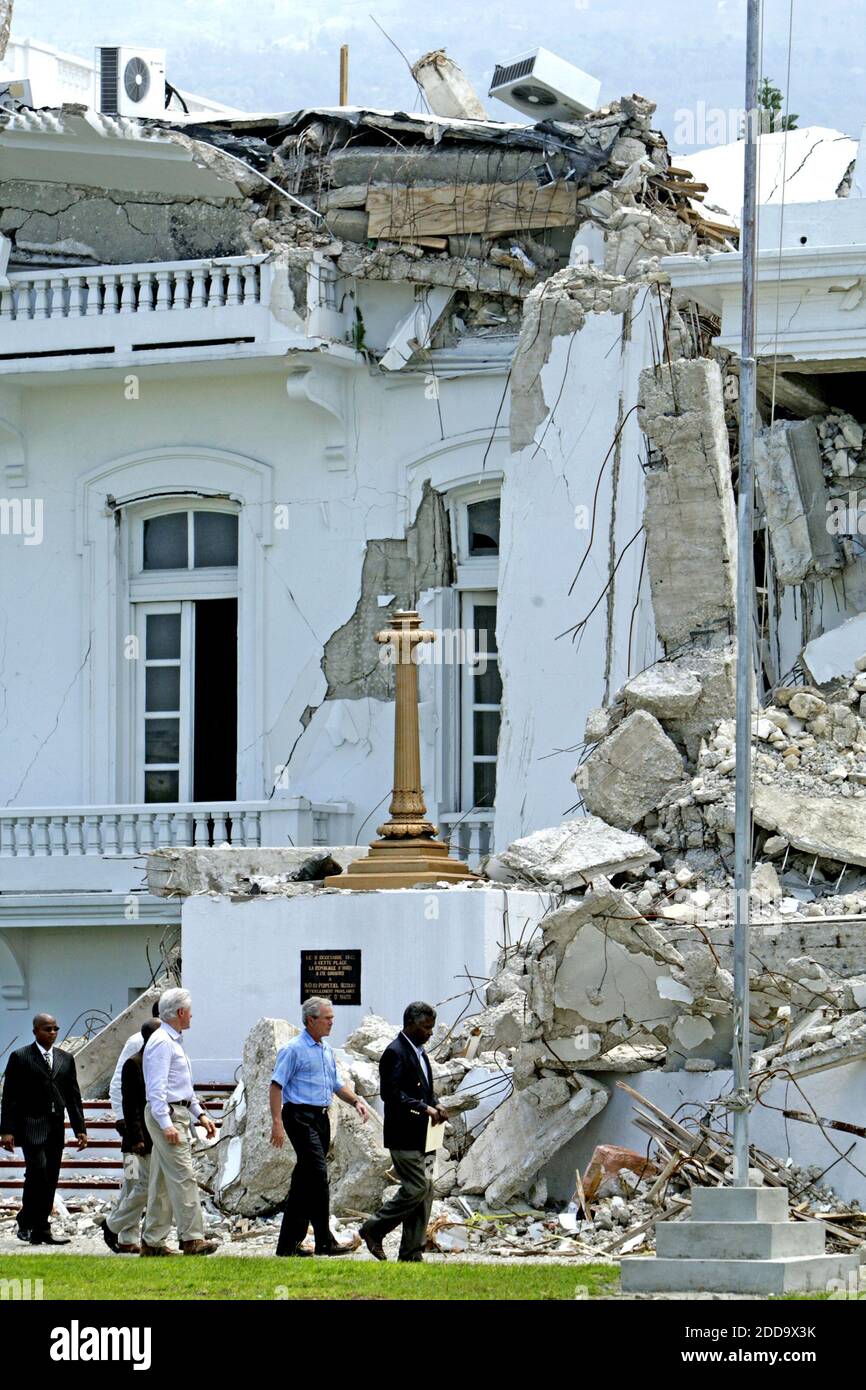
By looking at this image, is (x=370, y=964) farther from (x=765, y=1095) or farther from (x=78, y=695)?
(x=78, y=695)

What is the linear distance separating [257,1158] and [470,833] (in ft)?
24.5

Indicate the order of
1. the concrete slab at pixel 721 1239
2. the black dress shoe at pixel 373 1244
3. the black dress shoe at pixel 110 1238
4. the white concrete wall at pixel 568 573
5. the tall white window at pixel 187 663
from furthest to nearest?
the tall white window at pixel 187 663, the white concrete wall at pixel 568 573, the black dress shoe at pixel 110 1238, the black dress shoe at pixel 373 1244, the concrete slab at pixel 721 1239

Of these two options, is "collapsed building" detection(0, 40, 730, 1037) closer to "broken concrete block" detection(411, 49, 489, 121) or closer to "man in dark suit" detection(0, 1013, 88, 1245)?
"broken concrete block" detection(411, 49, 489, 121)

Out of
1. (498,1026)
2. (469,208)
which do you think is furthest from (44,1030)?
(469,208)

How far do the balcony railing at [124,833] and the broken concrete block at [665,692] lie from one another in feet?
14.3

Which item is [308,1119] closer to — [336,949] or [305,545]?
[336,949]

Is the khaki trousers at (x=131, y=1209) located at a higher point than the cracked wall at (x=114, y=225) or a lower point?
lower

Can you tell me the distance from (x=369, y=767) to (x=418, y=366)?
11.6 ft

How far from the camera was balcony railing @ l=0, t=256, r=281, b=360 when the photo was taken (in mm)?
23125

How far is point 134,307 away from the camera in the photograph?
23.6 metres

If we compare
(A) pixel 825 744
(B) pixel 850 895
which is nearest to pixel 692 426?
(A) pixel 825 744

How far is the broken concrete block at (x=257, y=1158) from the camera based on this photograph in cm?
1559

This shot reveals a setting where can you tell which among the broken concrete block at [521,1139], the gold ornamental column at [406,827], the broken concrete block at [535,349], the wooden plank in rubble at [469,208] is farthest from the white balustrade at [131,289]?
the broken concrete block at [521,1139]

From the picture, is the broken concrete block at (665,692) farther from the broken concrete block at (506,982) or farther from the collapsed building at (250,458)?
the collapsed building at (250,458)
